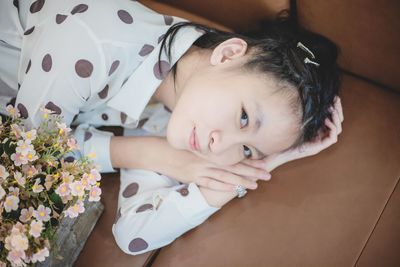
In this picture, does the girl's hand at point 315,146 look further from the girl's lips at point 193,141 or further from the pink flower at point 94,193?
the pink flower at point 94,193

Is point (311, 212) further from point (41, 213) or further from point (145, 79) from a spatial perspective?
point (41, 213)

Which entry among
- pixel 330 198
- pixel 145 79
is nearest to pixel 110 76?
pixel 145 79

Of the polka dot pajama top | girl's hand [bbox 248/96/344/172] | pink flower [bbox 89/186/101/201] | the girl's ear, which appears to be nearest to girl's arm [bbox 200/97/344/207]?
Result: girl's hand [bbox 248/96/344/172]

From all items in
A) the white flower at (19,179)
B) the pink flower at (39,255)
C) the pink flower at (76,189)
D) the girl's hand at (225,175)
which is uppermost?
the white flower at (19,179)

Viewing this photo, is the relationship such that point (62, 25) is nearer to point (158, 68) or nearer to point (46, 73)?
point (46, 73)

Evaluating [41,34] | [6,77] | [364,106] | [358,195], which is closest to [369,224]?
[358,195]

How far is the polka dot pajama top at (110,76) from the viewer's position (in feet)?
2.96

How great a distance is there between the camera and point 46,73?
897mm

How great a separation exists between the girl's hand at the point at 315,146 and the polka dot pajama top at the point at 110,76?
0.19 meters

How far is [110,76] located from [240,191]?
40 cm

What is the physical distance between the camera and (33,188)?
2.14 ft

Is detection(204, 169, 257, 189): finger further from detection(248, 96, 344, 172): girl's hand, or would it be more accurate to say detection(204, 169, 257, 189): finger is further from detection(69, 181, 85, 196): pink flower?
detection(69, 181, 85, 196): pink flower

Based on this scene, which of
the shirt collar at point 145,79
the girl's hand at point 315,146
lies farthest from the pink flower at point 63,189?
the girl's hand at point 315,146

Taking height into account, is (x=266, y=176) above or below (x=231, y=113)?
below
